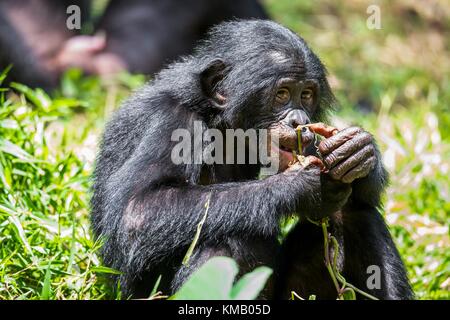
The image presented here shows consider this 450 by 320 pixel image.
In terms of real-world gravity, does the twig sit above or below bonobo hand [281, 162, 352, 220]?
below

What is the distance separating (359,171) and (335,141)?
0.27 meters

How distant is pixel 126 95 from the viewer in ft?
31.3

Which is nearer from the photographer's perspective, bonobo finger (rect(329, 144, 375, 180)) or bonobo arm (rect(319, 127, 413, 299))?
bonobo finger (rect(329, 144, 375, 180))

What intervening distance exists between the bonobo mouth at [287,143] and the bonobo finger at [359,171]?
363mm

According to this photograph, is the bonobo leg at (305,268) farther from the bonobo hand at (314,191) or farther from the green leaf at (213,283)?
the green leaf at (213,283)

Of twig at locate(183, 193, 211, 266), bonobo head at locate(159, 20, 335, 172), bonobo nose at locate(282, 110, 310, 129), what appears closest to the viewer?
twig at locate(183, 193, 211, 266)

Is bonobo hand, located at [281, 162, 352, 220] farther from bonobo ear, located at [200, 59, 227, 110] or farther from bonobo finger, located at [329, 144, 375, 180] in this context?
bonobo ear, located at [200, 59, 227, 110]

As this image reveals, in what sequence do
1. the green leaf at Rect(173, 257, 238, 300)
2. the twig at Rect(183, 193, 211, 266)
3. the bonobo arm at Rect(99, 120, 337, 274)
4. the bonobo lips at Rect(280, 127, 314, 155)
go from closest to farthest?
the green leaf at Rect(173, 257, 238, 300) < the twig at Rect(183, 193, 211, 266) < the bonobo arm at Rect(99, 120, 337, 274) < the bonobo lips at Rect(280, 127, 314, 155)

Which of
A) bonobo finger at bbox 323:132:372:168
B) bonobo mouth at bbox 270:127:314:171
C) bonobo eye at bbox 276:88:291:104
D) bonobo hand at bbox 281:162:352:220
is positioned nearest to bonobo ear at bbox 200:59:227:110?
bonobo eye at bbox 276:88:291:104

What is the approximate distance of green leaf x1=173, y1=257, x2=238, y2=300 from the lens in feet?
11.1

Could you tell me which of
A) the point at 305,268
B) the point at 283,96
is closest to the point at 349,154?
the point at 283,96

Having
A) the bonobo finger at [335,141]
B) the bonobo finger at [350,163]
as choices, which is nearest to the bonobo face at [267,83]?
the bonobo finger at [335,141]

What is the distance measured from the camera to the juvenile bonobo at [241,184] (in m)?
5.09
